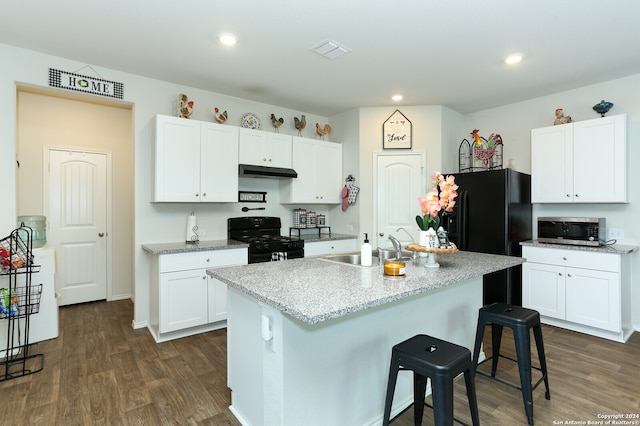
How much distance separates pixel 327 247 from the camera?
4.39 metres

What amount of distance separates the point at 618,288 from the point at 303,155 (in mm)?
3626

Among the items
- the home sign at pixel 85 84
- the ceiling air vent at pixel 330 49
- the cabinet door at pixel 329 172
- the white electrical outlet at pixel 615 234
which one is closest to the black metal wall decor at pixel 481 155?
the white electrical outlet at pixel 615 234

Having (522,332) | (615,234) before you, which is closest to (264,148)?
(522,332)

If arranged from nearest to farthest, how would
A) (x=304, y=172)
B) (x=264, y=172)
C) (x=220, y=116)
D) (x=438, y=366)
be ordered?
(x=438, y=366)
(x=220, y=116)
(x=264, y=172)
(x=304, y=172)

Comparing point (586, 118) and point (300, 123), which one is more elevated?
point (300, 123)

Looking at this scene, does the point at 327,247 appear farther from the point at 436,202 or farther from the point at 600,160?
the point at 600,160

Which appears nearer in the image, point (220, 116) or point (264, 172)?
point (220, 116)

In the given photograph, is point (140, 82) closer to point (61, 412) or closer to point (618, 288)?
point (61, 412)

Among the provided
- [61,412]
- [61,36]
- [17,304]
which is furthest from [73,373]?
[61,36]

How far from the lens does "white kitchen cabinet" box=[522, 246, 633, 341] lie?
3.18 meters

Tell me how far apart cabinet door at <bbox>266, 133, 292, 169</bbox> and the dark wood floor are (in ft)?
6.95

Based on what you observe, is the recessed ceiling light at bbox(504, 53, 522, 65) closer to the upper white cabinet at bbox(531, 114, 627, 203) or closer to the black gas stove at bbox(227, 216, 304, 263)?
the upper white cabinet at bbox(531, 114, 627, 203)

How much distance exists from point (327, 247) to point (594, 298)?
9.39ft

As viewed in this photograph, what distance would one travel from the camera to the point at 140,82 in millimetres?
3537
